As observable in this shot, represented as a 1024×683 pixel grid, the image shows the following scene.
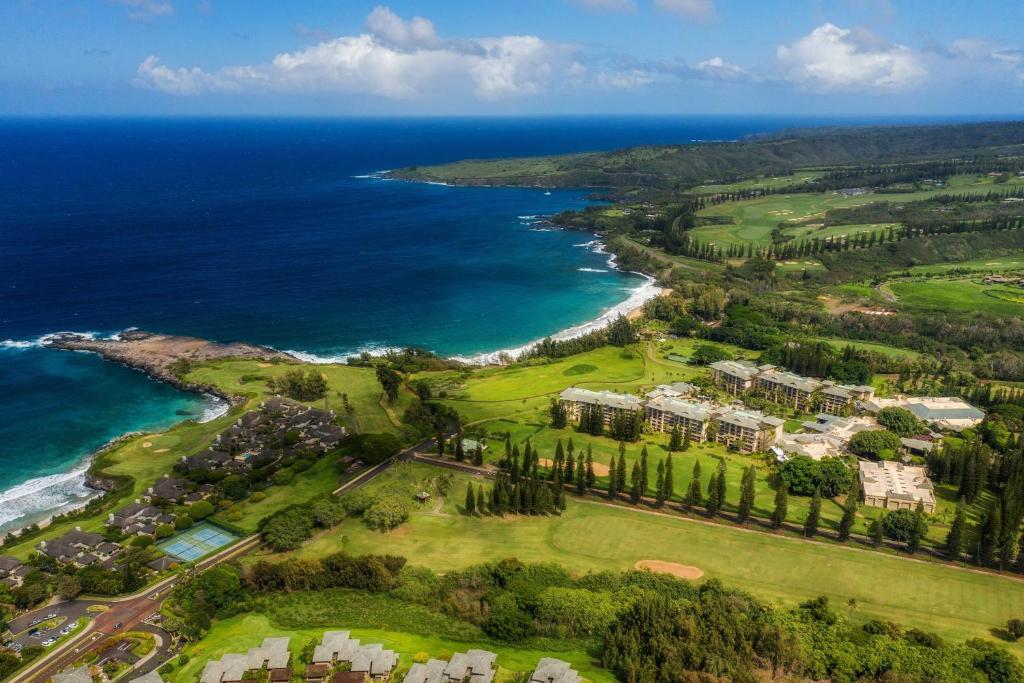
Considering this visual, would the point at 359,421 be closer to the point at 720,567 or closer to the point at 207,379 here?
the point at 207,379

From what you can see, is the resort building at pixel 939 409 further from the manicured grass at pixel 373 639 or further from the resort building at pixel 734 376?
the manicured grass at pixel 373 639

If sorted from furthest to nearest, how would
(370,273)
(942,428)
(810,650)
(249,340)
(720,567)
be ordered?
1. (370,273)
2. (249,340)
3. (942,428)
4. (720,567)
5. (810,650)

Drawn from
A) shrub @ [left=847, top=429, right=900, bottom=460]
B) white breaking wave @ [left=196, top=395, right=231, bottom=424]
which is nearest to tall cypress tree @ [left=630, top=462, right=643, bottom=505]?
shrub @ [left=847, top=429, right=900, bottom=460]

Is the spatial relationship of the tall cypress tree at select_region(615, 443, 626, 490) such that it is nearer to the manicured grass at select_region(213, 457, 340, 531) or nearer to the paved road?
the manicured grass at select_region(213, 457, 340, 531)

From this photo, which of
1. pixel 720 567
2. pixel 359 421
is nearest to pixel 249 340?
pixel 359 421

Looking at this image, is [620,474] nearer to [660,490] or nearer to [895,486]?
[660,490]

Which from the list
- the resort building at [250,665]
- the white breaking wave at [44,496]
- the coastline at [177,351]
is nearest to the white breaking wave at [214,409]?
the coastline at [177,351]
